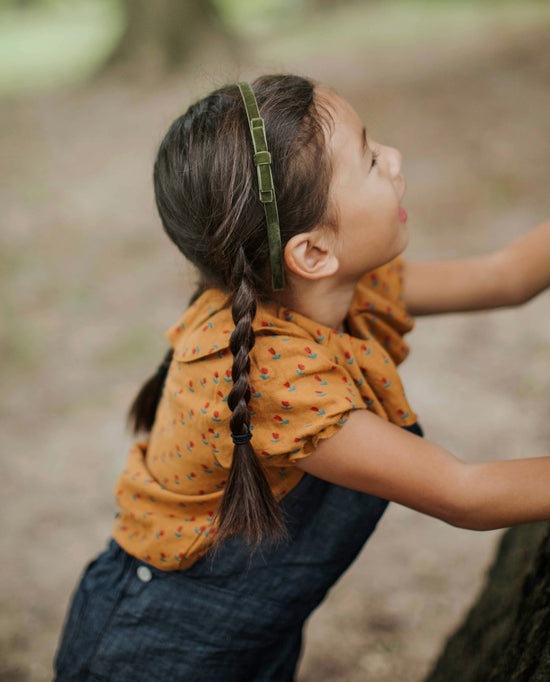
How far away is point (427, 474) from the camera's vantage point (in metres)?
1.27

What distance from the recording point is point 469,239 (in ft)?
15.0

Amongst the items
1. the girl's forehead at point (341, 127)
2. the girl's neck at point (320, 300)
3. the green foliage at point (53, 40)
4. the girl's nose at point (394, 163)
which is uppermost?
the girl's forehead at point (341, 127)

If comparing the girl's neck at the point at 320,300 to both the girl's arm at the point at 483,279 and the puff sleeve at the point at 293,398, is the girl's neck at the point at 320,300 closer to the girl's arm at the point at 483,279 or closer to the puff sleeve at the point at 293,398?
the puff sleeve at the point at 293,398

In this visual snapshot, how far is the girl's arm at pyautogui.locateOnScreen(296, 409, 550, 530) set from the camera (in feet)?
4.03

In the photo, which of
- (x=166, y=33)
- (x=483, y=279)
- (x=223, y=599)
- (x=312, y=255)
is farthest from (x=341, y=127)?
(x=166, y=33)

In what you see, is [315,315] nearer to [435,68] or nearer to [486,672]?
[486,672]

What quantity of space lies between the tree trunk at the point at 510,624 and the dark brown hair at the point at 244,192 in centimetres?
52

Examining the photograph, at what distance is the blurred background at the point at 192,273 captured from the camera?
2578mm

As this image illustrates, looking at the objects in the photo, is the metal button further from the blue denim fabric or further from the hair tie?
the hair tie

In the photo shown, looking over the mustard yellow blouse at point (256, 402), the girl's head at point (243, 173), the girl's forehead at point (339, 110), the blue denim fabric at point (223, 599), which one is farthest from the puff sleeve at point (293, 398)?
the girl's forehead at point (339, 110)

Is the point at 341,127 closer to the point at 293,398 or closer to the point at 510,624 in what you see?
the point at 293,398

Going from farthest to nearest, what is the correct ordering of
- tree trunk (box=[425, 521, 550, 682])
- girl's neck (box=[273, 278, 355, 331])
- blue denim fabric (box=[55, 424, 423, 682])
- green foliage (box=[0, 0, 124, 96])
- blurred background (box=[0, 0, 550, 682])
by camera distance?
1. green foliage (box=[0, 0, 124, 96])
2. blurred background (box=[0, 0, 550, 682])
3. blue denim fabric (box=[55, 424, 423, 682])
4. girl's neck (box=[273, 278, 355, 331])
5. tree trunk (box=[425, 521, 550, 682])

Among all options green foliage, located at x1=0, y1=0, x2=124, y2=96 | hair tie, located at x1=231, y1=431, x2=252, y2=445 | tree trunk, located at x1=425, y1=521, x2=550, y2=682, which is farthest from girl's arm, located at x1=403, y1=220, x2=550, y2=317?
green foliage, located at x1=0, y1=0, x2=124, y2=96

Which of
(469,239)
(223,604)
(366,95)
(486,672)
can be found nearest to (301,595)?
(223,604)
